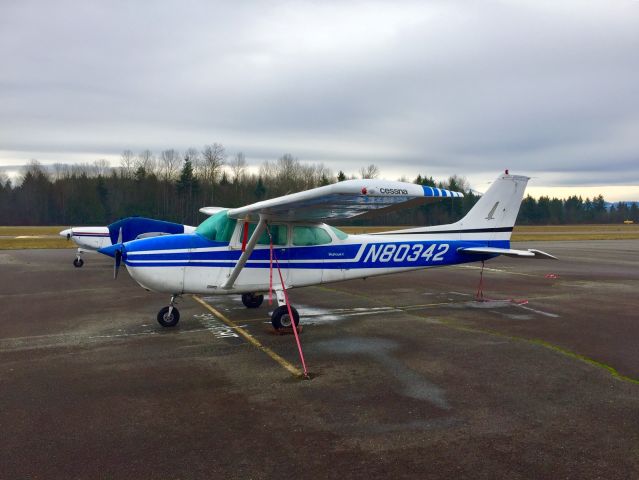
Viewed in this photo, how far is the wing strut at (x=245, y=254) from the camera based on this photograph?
7.39 metres

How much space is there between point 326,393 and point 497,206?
7.17m

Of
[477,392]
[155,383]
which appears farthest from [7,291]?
[477,392]

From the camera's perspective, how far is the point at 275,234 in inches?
325

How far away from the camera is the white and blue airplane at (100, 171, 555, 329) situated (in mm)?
7355

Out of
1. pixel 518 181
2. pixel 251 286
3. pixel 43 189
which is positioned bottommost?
pixel 251 286

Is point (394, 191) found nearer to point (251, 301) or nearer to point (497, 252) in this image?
point (251, 301)

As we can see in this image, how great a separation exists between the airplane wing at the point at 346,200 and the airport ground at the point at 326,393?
2.14 metres

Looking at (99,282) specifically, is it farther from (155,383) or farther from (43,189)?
(43,189)

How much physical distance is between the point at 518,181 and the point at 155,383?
8915 millimetres

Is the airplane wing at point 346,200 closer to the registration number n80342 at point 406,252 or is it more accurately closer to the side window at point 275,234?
the side window at point 275,234

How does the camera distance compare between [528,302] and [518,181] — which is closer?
[518,181]

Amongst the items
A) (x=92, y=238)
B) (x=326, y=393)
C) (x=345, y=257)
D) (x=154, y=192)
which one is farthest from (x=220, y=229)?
(x=154, y=192)

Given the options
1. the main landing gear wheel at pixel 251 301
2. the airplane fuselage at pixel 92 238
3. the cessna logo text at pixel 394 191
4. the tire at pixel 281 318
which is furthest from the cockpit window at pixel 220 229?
the airplane fuselage at pixel 92 238

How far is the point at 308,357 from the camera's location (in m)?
6.55
